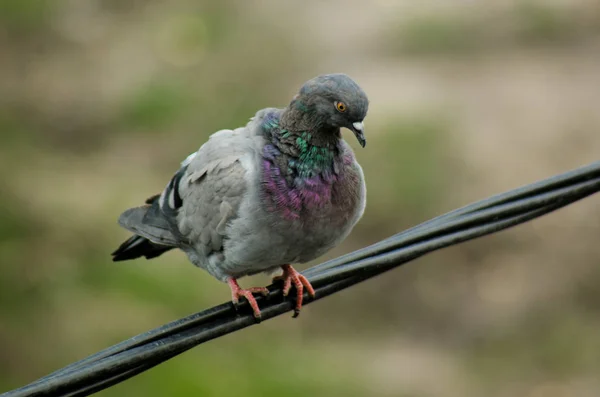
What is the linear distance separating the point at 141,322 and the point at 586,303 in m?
4.54

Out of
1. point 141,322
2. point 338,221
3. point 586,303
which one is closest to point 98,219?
point 141,322

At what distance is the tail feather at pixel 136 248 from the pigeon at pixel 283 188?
592mm

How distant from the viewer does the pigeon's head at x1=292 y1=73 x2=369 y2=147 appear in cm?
438

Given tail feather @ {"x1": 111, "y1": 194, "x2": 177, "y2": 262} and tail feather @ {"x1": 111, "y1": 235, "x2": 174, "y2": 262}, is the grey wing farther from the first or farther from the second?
tail feather @ {"x1": 111, "y1": 235, "x2": 174, "y2": 262}

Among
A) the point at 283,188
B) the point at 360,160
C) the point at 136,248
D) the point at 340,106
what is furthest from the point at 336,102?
the point at 360,160

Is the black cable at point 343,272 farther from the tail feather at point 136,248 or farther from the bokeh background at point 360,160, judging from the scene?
the bokeh background at point 360,160

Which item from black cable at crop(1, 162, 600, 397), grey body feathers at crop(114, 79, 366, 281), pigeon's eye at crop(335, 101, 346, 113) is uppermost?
pigeon's eye at crop(335, 101, 346, 113)

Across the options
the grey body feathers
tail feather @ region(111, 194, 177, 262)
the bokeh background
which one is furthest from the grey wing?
the bokeh background

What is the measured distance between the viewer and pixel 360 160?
1043cm

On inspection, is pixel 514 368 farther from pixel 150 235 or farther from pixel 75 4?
pixel 75 4

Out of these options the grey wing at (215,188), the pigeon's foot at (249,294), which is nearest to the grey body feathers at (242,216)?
the grey wing at (215,188)

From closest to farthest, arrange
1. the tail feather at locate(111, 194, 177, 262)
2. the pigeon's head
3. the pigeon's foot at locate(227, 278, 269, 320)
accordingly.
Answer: the pigeon's foot at locate(227, 278, 269, 320)
the pigeon's head
the tail feather at locate(111, 194, 177, 262)

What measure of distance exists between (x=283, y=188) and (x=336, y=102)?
487 millimetres

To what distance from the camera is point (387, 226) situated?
10125mm
